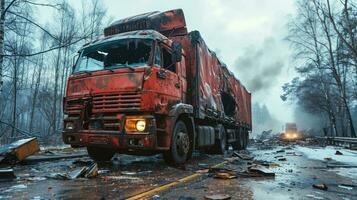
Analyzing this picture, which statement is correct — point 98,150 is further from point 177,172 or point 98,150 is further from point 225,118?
point 225,118

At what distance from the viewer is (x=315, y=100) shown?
37281 mm

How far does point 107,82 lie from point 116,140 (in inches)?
48.2

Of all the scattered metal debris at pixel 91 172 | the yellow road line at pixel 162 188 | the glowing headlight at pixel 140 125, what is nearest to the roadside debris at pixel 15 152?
the scattered metal debris at pixel 91 172

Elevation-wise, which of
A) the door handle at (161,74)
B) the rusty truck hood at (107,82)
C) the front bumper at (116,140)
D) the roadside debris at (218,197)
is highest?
the door handle at (161,74)

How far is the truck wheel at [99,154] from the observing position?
8523 millimetres

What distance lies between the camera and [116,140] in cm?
658

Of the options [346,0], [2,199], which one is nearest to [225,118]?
[2,199]

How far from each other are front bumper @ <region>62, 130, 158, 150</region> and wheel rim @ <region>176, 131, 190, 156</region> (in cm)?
112

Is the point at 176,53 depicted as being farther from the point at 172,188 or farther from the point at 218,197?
the point at 218,197

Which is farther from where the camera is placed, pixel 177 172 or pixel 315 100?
pixel 315 100

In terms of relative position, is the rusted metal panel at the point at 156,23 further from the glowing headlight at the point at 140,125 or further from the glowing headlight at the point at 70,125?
the glowing headlight at the point at 140,125

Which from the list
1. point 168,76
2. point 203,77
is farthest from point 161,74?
point 203,77

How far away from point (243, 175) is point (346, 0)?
720 inches

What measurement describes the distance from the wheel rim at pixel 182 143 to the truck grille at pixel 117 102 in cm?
156
